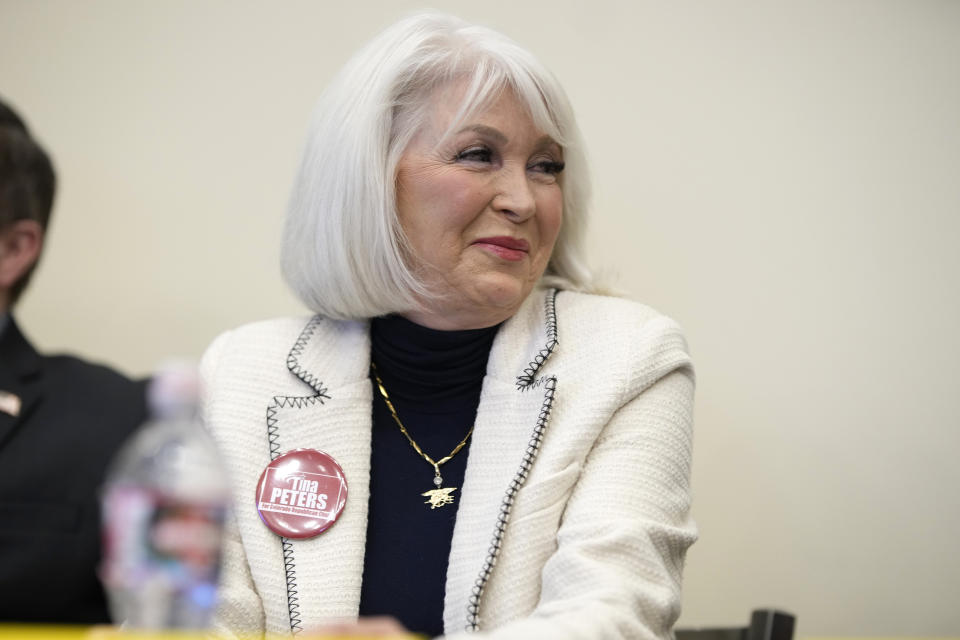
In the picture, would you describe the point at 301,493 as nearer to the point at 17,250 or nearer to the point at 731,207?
the point at 17,250

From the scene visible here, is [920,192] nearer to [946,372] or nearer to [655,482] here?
[946,372]

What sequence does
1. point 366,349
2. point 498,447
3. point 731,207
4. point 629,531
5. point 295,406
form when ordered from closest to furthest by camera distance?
point 629,531
point 498,447
point 295,406
point 366,349
point 731,207

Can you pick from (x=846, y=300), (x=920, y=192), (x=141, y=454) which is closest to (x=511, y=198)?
(x=141, y=454)

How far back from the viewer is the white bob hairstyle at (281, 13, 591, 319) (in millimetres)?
1982

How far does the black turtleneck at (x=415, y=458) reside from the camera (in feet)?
6.02

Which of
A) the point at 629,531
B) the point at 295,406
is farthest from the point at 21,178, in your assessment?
the point at 629,531

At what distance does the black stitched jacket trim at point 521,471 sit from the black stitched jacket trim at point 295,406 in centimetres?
30

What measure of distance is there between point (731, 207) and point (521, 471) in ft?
4.35

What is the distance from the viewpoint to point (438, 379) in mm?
2045

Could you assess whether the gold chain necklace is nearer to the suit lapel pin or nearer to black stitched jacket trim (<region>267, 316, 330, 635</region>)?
black stitched jacket trim (<region>267, 316, 330, 635</region>)

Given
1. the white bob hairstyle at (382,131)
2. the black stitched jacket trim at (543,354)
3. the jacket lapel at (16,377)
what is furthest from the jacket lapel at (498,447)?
the jacket lapel at (16,377)

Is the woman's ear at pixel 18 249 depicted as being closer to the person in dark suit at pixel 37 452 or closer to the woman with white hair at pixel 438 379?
the person in dark suit at pixel 37 452

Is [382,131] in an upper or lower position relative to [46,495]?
upper

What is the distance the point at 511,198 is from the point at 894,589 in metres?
1.63
